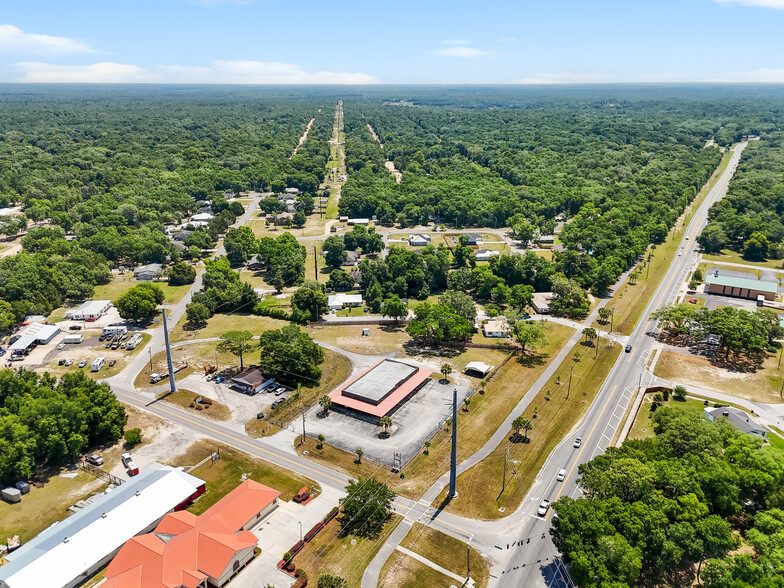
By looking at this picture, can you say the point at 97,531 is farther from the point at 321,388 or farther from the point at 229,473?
the point at 321,388

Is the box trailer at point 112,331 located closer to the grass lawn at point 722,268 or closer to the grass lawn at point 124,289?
the grass lawn at point 124,289

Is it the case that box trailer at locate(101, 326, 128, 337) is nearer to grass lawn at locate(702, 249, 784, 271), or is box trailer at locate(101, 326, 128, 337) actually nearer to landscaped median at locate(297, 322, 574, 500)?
landscaped median at locate(297, 322, 574, 500)

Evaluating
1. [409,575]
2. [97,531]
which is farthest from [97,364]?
[409,575]

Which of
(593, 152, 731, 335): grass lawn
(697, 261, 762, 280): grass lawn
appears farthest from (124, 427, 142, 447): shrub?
(697, 261, 762, 280): grass lawn

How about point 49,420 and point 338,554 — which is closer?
point 338,554

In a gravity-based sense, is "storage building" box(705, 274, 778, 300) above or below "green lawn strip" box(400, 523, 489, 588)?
above

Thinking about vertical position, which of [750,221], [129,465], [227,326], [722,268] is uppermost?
[750,221]
